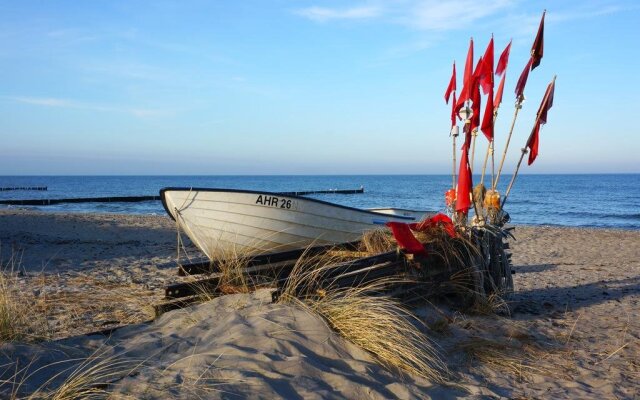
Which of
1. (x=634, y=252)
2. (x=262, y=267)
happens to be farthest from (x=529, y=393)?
(x=634, y=252)

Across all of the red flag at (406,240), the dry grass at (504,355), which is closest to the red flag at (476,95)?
the red flag at (406,240)

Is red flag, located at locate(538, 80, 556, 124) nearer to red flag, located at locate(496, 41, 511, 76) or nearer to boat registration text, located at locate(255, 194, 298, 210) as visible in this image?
red flag, located at locate(496, 41, 511, 76)

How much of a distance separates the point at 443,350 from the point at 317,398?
1.77 m

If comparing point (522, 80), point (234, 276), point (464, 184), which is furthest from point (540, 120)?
point (234, 276)

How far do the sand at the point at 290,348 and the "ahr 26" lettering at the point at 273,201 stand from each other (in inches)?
77.1

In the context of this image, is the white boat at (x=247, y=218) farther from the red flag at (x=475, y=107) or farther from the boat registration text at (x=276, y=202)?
the red flag at (x=475, y=107)

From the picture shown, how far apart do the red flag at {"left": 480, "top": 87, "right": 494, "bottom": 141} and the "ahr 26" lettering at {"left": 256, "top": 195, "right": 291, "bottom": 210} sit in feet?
11.3

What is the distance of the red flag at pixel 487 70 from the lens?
6.68 metres

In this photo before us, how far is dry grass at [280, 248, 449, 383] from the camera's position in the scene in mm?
4168

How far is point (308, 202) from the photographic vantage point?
9.12m

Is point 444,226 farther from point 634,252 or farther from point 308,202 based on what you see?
point 634,252

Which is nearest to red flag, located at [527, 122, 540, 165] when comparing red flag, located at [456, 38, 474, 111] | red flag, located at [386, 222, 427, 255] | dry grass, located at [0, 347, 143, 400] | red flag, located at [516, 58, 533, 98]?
red flag, located at [516, 58, 533, 98]

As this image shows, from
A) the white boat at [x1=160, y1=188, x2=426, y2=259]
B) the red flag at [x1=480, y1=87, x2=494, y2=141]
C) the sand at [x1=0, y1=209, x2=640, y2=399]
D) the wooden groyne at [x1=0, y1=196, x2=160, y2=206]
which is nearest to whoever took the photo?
the sand at [x1=0, y1=209, x2=640, y2=399]

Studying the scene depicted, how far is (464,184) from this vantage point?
20.6 ft
